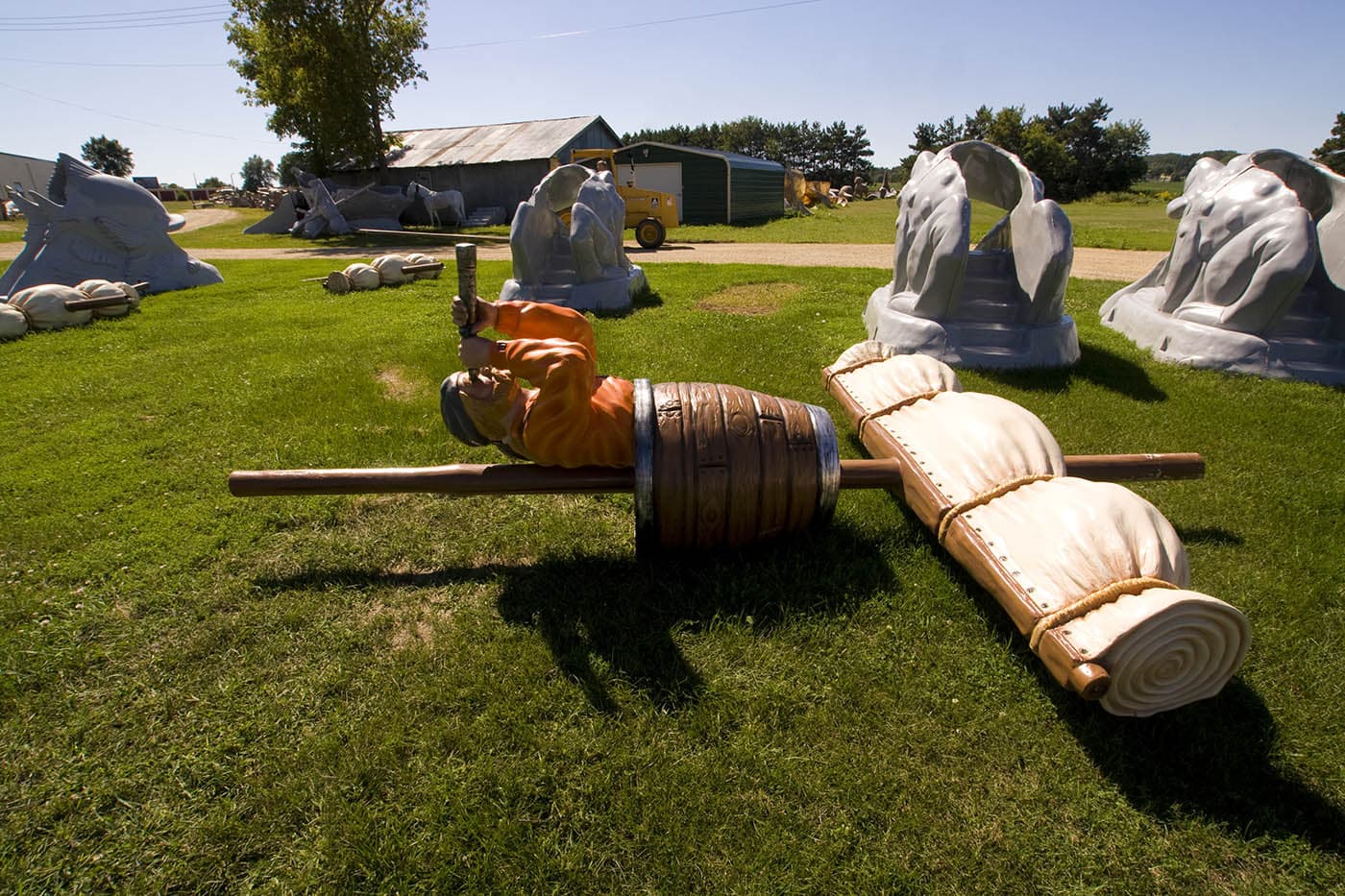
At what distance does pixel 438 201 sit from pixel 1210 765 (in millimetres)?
26963

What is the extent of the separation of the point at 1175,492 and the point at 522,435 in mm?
3684

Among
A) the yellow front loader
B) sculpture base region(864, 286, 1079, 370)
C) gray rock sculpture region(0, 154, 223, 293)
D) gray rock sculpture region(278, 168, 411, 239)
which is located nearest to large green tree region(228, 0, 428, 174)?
gray rock sculpture region(278, 168, 411, 239)

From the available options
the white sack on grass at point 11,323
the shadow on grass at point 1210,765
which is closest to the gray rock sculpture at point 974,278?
the shadow on grass at point 1210,765

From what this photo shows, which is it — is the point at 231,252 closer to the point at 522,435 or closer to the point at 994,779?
the point at 522,435

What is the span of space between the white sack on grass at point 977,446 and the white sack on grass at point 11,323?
9.67 metres

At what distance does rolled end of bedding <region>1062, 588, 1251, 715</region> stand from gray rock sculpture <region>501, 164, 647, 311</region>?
7.23 metres

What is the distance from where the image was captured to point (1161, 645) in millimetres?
1887

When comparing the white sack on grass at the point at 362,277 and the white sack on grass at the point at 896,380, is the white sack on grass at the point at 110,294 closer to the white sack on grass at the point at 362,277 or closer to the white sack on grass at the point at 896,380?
the white sack on grass at the point at 362,277

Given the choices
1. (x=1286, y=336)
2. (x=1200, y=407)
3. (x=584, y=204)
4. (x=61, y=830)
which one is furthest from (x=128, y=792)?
(x=1286, y=336)

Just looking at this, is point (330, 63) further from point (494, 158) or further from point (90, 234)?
point (90, 234)

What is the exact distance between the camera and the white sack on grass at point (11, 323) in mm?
7492

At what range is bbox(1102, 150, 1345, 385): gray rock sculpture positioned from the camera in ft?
18.9

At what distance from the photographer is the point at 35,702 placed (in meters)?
2.40

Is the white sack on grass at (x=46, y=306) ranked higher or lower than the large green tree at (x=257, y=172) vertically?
lower
